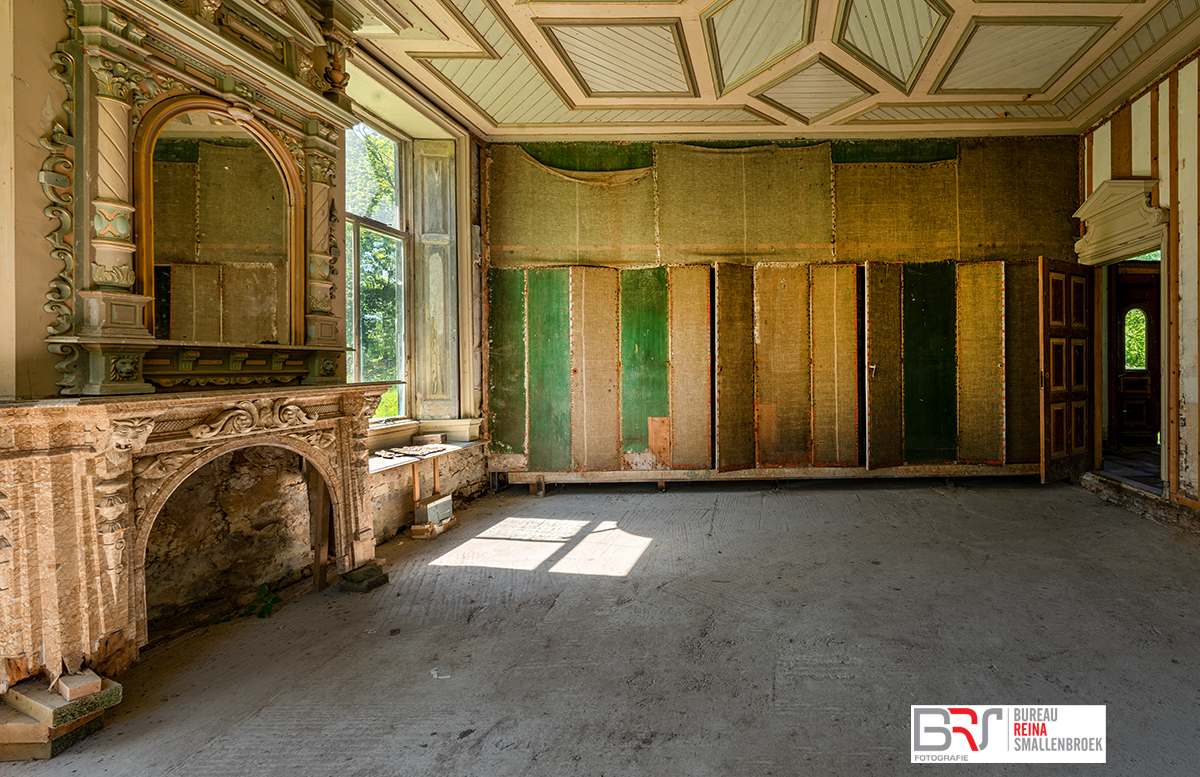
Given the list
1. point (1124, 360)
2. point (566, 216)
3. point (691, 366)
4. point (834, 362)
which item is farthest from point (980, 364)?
point (566, 216)

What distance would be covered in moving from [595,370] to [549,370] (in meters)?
0.47

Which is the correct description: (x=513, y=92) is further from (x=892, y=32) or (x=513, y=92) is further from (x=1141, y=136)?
(x=1141, y=136)

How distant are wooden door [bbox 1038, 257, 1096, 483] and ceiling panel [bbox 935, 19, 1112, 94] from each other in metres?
1.56

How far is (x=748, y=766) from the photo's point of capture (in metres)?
1.71

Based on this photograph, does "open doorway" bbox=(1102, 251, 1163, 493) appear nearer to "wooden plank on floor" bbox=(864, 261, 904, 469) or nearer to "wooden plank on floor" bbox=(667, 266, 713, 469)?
"wooden plank on floor" bbox=(864, 261, 904, 469)

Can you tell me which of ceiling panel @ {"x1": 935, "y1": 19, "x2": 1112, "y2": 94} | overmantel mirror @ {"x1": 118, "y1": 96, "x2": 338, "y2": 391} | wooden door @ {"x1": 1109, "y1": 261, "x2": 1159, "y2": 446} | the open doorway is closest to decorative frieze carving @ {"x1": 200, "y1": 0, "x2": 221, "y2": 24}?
overmantel mirror @ {"x1": 118, "y1": 96, "x2": 338, "y2": 391}

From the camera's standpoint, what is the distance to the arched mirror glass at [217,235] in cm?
245

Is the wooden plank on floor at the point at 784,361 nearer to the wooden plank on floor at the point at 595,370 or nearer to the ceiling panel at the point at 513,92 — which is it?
the wooden plank on floor at the point at 595,370

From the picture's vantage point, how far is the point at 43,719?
181 centimetres

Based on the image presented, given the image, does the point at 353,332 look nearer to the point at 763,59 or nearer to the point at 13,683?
the point at 13,683

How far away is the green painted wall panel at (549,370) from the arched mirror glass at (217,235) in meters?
2.65

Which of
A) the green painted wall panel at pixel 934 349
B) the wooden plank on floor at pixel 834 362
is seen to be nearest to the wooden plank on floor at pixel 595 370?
the wooden plank on floor at pixel 834 362

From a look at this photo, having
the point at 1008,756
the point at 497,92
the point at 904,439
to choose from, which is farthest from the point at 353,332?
the point at 904,439

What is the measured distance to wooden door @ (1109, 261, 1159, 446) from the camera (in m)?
6.94
